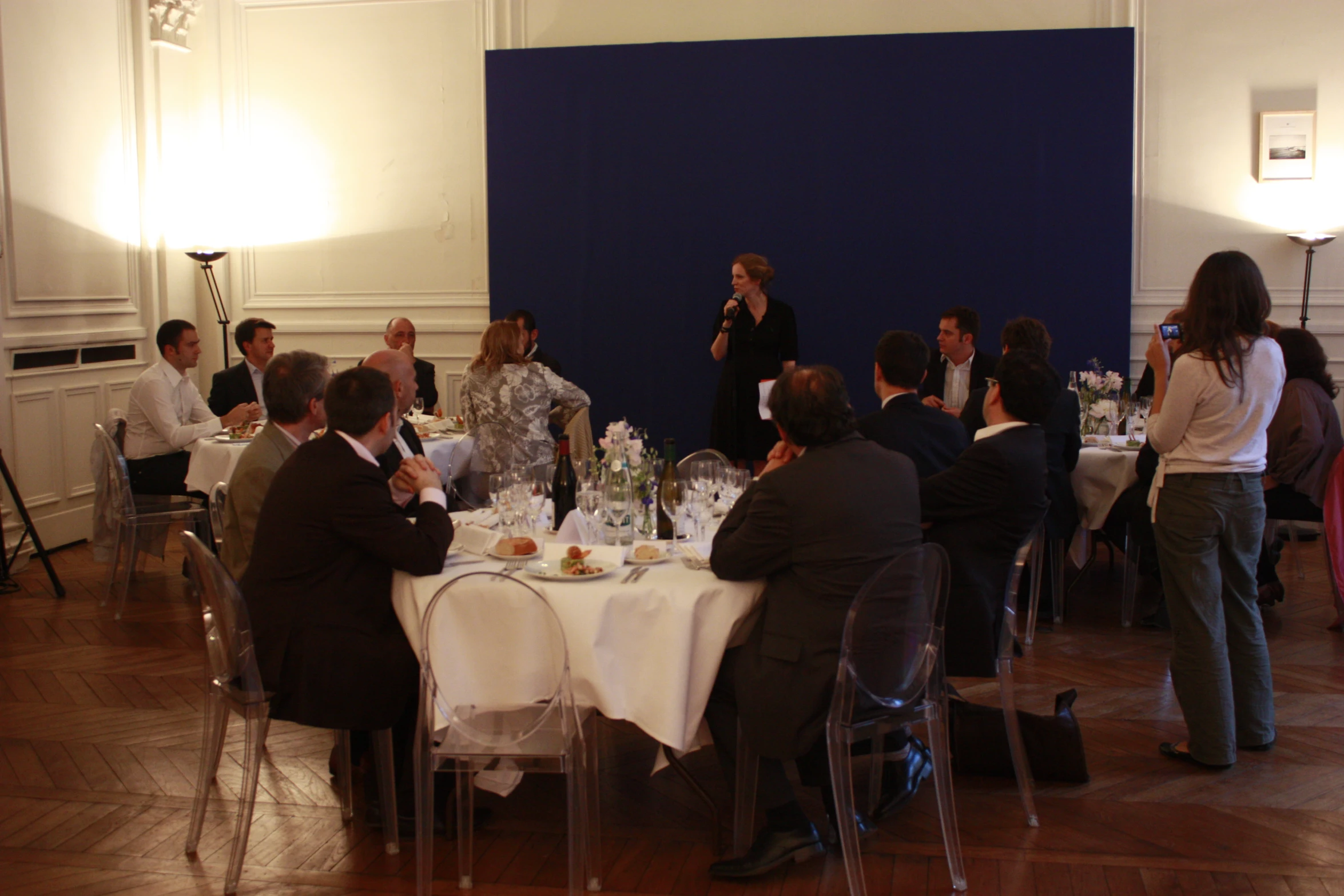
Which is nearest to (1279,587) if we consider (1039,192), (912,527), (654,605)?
(1039,192)

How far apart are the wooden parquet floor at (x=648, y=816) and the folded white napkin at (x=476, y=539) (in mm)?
835

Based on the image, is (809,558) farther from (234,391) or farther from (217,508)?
(234,391)

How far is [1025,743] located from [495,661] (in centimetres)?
184

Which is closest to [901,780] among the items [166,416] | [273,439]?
[273,439]

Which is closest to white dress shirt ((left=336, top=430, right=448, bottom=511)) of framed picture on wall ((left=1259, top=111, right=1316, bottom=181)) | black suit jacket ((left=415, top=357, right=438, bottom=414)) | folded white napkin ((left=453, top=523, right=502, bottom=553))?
folded white napkin ((left=453, top=523, right=502, bottom=553))

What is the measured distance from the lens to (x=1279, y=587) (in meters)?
5.68

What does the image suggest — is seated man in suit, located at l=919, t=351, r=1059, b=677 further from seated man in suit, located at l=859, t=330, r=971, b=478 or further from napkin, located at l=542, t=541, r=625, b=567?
napkin, located at l=542, t=541, r=625, b=567

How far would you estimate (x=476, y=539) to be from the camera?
3379 millimetres

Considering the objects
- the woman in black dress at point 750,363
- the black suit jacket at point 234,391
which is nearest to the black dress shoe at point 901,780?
the woman in black dress at point 750,363

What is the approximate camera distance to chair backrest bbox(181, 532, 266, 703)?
2.92m

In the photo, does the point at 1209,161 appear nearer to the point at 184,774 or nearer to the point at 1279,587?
the point at 1279,587

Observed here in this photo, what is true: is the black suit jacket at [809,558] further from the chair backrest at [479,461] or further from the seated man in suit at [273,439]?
the chair backrest at [479,461]

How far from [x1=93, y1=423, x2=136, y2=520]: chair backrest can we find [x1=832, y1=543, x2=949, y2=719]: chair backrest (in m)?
4.32

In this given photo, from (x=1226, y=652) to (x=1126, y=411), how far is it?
2.59 meters
